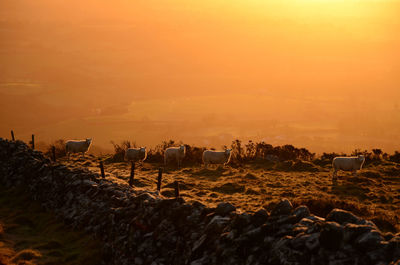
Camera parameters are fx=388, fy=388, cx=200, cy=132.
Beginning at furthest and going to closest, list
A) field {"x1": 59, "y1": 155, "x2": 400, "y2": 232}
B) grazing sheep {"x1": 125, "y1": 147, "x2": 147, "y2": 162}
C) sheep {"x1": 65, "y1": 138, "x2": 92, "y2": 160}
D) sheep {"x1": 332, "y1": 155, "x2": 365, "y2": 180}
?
sheep {"x1": 65, "y1": 138, "x2": 92, "y2": 160} → grazing sheep {"x1": 125, "y1": 147, "x2": 147, "y2": 162} → sheep {"x1": 332, "y1": 155, "x2": 365, "y2": 180} → field {"x1": 59, "y1": 155, "x2": 400, "y2": 232}

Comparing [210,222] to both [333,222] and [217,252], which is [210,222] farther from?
[333,222]

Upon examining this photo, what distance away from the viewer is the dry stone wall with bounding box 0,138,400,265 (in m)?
9.05

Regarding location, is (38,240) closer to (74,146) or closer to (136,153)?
(136,153)

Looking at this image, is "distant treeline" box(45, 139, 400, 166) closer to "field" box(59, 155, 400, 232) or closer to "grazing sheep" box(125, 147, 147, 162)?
"field" box(59, 155, 400, 232)

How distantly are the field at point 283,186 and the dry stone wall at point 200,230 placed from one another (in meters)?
2.43

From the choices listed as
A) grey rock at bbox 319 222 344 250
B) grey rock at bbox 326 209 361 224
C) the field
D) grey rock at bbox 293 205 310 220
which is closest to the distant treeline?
the field

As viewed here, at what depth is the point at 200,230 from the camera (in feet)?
41.1

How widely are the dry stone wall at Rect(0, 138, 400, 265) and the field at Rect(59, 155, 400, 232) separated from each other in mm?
2427

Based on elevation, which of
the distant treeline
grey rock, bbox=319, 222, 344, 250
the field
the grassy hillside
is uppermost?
grey rock, bbox=319, 222, 344, 250

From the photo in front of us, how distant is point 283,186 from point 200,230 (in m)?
11.4

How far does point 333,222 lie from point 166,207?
655 cm

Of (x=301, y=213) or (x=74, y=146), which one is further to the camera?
(x=74, y=146)

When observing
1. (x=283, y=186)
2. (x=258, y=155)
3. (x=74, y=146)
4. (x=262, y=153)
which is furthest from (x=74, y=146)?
(x=283, y=186)

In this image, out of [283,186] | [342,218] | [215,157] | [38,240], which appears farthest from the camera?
A: [215,157]
